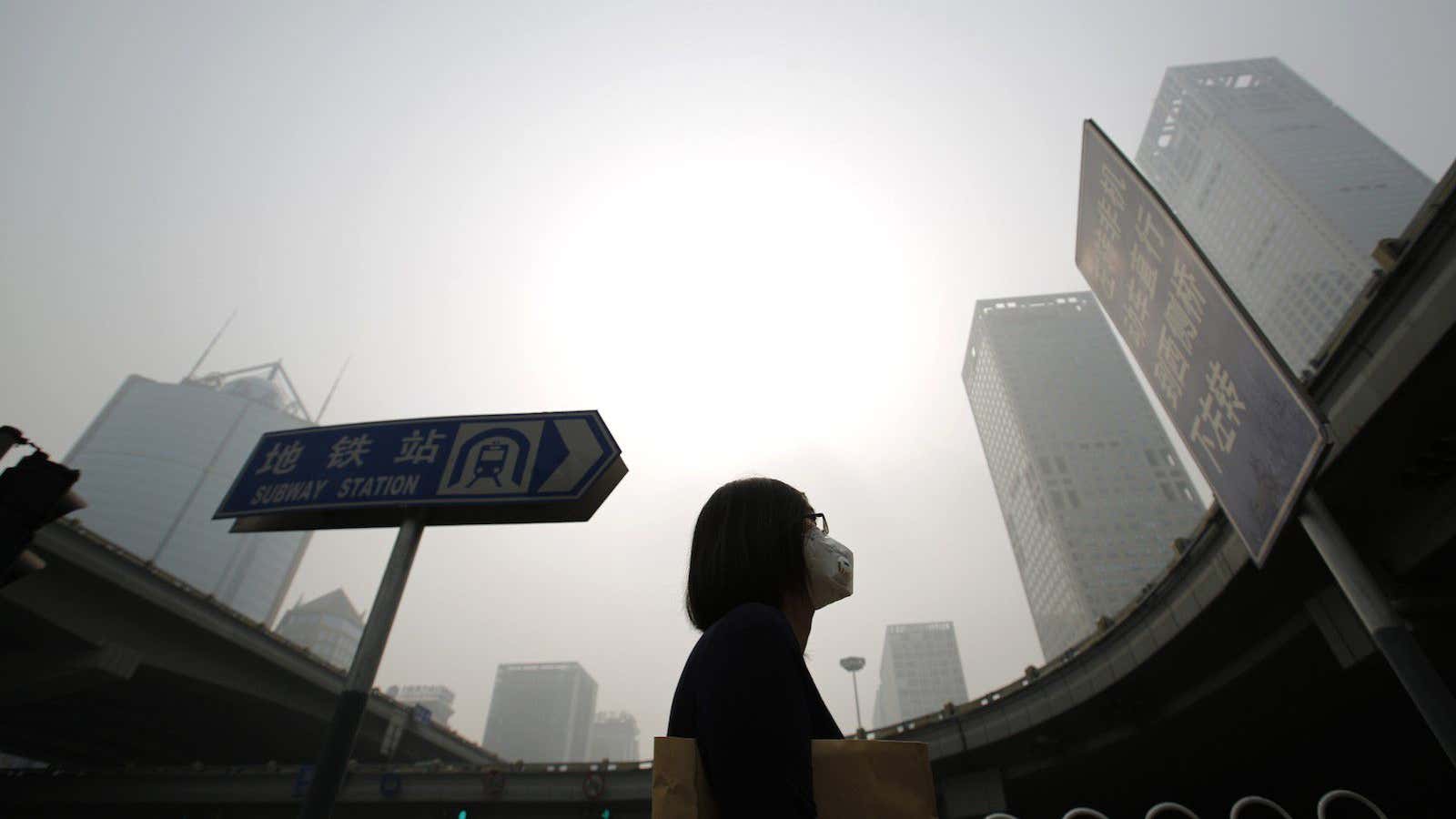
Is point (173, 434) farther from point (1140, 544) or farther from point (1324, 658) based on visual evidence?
point (1140, 544)

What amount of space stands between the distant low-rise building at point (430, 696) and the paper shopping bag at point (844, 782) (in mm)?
171239

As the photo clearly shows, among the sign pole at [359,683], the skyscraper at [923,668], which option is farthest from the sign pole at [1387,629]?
the skyscraper at [923,668]

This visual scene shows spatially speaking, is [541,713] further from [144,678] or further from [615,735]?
[144,678]

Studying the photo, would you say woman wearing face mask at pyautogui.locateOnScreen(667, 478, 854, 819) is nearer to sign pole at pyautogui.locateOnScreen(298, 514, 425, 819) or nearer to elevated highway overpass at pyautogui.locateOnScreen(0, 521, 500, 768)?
sign pole at pyautogui.locateOnScreen(298, 514, 425, 819)

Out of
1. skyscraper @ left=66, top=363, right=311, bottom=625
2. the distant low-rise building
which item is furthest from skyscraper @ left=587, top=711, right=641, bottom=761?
skyscraper @ left=66, top=363, right=311, bottom=625

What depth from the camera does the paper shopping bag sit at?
1285mm

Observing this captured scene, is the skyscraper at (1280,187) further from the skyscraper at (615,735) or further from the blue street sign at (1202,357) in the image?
the skyscraper at (615,735)

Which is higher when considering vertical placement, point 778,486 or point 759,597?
point 778,486

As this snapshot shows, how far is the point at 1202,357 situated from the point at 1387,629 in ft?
5.44

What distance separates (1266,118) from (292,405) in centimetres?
20653

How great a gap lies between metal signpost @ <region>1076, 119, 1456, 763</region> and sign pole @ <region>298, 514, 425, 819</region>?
14.8 feet

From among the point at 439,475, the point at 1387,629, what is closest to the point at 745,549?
the point at 439,475

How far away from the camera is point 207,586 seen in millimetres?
101125

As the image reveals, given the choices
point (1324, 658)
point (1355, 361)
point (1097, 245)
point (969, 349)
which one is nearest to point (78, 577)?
point (1097, 245)
